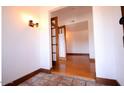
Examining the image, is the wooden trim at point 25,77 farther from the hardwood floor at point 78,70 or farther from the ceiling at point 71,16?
the ceiling at point 71,16

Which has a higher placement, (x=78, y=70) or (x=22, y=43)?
(x=22, y=43)

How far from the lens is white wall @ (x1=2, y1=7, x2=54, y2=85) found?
1.64 m

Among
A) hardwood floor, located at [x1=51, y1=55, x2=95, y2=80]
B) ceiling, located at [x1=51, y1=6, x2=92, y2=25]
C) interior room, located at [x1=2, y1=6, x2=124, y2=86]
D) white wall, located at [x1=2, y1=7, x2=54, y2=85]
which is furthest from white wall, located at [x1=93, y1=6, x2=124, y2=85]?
ceiling, located at [x1=51, y1=6, x2=92, y2=25]

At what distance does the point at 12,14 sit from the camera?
1.80 m

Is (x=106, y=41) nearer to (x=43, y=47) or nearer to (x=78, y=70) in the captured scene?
(x=78, y=70)

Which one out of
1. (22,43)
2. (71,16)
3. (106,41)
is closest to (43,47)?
(22,43)

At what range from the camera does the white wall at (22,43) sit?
164cm

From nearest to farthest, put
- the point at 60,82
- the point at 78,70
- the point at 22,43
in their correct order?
the point at 60,82 < the point at 22,43 < the point at 78,70

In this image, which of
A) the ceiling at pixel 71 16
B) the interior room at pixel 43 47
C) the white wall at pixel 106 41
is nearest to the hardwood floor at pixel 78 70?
the interior room at pixel 43 47

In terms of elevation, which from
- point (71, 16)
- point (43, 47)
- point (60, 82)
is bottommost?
point (60, 82)

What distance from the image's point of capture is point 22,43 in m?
2.06
